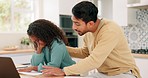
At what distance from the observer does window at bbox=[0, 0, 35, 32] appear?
15.4ft

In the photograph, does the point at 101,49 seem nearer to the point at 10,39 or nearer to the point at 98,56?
the point at 98,56

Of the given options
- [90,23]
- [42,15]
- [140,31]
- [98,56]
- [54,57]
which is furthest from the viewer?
[42,15]

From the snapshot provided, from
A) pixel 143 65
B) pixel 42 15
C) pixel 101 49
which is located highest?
pixel 42 15

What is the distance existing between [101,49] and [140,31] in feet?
8.01

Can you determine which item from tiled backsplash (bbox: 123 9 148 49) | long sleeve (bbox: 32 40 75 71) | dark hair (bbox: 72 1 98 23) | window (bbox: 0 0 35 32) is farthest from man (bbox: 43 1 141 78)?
window (bbox: 0 0 35 32)

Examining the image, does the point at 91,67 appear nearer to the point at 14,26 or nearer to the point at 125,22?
the point at 125,22

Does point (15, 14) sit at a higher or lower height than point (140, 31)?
higher

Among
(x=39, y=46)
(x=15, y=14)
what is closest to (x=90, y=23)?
(x=39, y=46)

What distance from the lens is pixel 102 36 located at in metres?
1.63

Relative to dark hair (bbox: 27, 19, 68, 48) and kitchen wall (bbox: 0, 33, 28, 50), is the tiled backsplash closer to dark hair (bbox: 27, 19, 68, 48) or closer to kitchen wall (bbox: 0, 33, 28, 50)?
dark hair (bbox: 27, 19, 68, 48)

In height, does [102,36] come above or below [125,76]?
above

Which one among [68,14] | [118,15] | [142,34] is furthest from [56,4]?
[142,34]

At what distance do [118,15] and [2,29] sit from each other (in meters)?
2.36

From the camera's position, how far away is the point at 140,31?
382 centimetres
